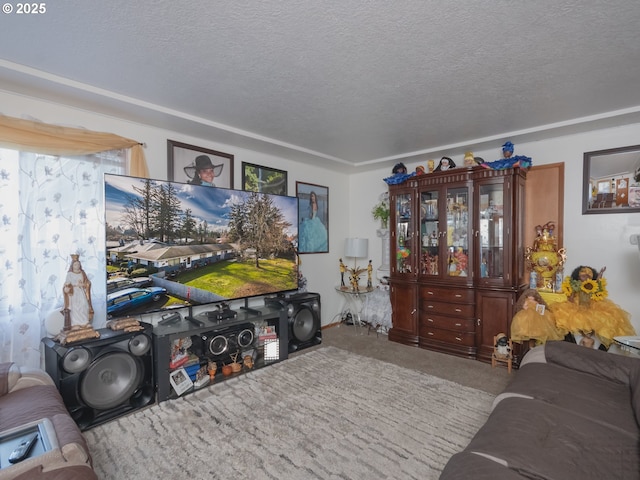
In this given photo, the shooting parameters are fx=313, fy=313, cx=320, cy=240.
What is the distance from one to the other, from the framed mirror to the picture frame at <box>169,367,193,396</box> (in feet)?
13.2

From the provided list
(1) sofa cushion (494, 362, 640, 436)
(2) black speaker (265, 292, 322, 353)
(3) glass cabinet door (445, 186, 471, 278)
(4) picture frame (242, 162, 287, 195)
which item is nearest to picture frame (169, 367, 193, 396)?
(2) black speaker (265, 292, 322, 353)

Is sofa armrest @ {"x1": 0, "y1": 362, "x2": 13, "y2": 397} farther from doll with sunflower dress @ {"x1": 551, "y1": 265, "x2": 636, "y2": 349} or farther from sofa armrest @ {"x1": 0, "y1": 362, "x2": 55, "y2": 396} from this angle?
doll with sunflower dress @ {"x1": 551, "y1": 265, "x2": 636, "y2": 349}

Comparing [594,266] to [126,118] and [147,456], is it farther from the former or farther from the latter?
[126,118]

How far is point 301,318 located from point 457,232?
6.73 feet

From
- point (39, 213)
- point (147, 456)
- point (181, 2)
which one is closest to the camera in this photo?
point (181, 2)

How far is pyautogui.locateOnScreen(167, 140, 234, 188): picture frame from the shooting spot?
9.88 ft

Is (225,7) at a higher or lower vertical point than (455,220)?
higher

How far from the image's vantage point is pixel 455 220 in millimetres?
3621

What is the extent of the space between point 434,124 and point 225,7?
2.17m

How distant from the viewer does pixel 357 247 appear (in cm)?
445

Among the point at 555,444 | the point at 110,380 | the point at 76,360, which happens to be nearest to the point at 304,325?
Result: the point at 110,380

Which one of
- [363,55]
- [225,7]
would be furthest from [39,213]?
[363,55]

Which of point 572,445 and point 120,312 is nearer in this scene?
point 572,445

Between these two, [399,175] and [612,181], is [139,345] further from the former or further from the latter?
[612,181]
